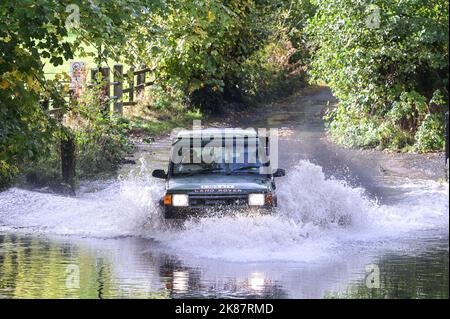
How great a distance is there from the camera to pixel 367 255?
15.1m

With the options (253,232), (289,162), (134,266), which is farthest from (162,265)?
(289,162)

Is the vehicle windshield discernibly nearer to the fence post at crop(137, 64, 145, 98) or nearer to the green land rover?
the green land rover

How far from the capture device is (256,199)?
53.2ft

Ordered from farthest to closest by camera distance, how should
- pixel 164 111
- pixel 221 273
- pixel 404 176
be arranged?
pixel 164 111 < pixel 404 176 < pixel 221 273

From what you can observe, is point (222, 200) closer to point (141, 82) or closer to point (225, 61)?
point (225, 61)

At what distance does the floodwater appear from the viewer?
41.6 ft

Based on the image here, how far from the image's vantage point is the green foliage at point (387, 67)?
2605 cm

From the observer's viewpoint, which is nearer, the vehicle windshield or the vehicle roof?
the vehicle windshield

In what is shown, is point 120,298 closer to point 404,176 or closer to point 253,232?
point 253,232

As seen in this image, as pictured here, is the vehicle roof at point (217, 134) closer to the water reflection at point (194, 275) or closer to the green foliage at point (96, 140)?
the water reflection at point (194, 275)

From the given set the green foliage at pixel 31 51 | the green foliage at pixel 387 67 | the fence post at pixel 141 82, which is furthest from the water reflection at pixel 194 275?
the fence post at pixel 141 82

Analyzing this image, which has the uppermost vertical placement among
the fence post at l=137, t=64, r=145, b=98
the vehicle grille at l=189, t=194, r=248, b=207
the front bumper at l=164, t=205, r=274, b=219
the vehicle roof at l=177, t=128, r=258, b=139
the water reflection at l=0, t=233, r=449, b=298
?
the fence post at l=137, t=64, r=145, b=98

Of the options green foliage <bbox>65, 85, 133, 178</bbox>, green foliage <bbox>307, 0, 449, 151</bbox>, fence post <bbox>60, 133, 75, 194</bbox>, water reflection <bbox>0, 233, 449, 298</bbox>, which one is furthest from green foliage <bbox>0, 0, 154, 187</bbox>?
green foliage <bbox>307, 0, 449, 151</bbox>
